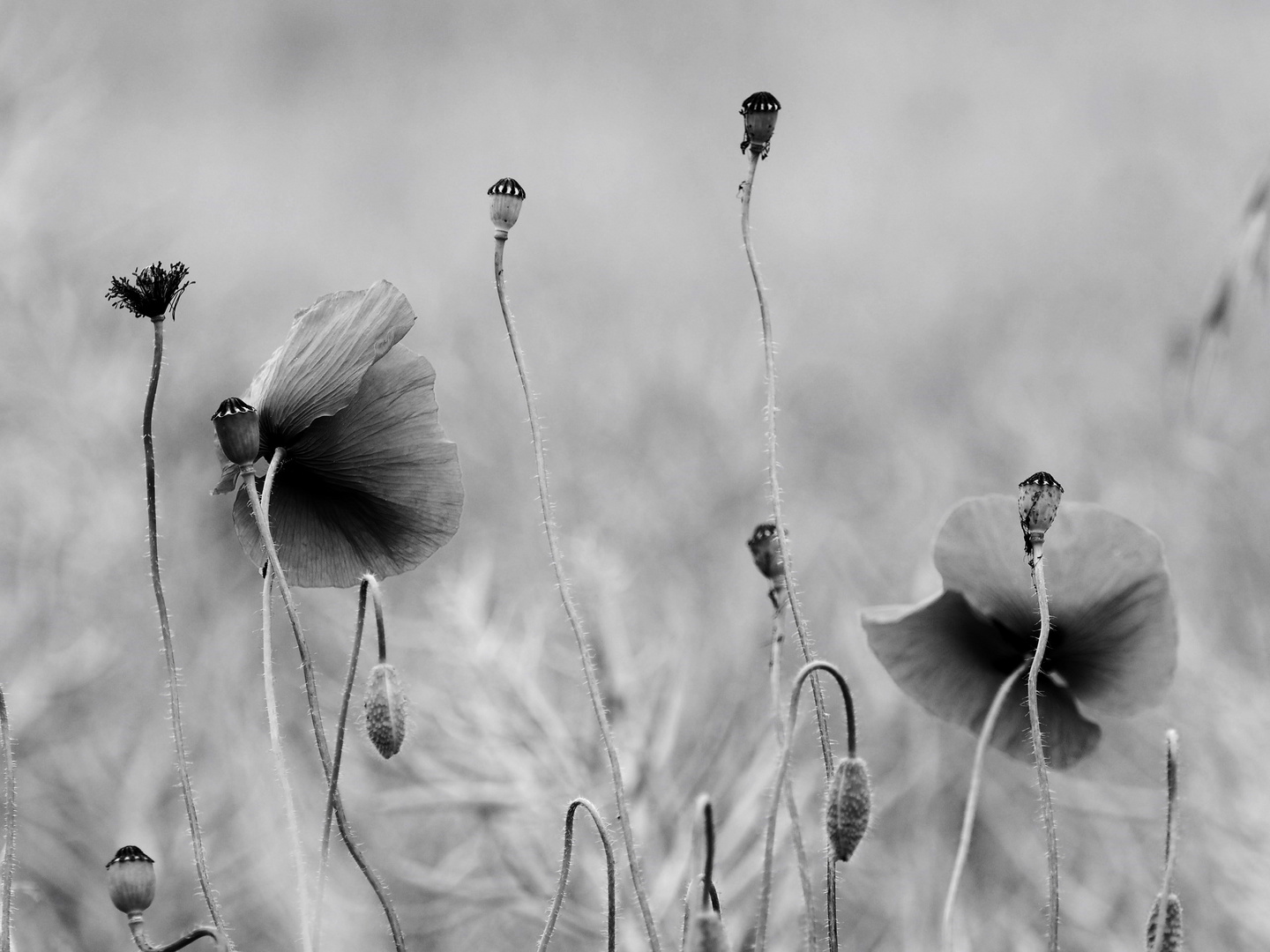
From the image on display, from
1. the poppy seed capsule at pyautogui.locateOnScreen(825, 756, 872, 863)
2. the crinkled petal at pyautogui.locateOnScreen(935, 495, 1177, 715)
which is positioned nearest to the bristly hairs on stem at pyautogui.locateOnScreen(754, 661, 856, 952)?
the poppy seed capsule at pyautogui.locateOnScreen(825, 756, 872, 863)

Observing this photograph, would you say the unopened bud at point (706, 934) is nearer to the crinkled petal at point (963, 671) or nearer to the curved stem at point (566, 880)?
the curved stem at point (566, 880)

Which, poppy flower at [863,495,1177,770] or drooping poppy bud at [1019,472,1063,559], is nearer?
drooping poppy bud at [1019,472,1063,559]

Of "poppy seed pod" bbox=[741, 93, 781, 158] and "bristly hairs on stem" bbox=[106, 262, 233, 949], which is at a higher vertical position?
"poppy seed pod" bbox=[741, 93, 781, 158]

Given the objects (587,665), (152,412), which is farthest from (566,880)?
(152,412)

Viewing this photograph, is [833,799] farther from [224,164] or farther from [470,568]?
[224,164]

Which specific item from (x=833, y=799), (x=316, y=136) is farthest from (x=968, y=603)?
(x=316, y=136)

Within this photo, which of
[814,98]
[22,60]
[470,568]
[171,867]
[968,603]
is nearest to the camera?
[968,603]

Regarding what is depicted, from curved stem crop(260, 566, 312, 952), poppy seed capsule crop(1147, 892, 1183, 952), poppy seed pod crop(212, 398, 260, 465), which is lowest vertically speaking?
curved stem crop(260, 566, 312, 952)

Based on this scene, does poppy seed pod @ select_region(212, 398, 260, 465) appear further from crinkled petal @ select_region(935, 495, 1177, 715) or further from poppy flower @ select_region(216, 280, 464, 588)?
crinkled petal @ select_region(935, 495, 1177, 715)

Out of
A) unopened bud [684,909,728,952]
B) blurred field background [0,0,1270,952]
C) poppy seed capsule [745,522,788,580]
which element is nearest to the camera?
unopened bud [684,909,728,952]
